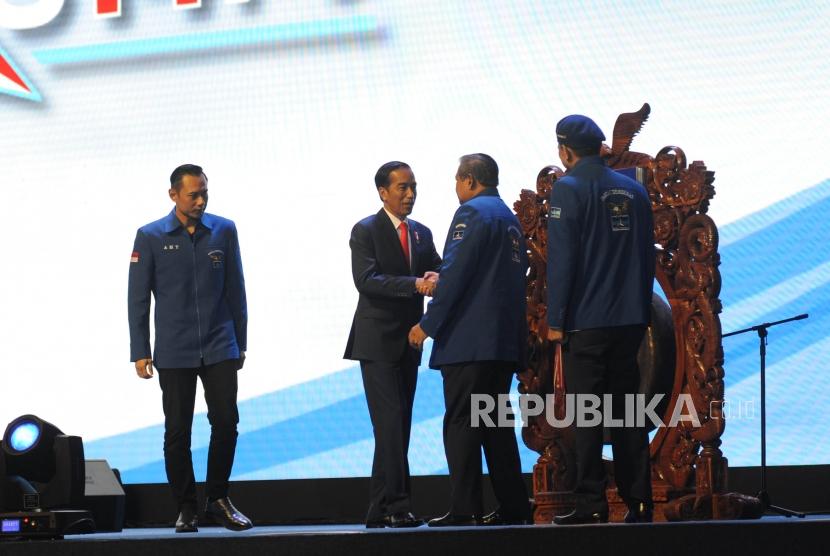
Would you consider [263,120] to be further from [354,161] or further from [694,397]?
[694,397]

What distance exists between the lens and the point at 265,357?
5078 millimetres

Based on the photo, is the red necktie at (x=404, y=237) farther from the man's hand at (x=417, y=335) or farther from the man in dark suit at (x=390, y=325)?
the man's hand at (x=417, y=335)

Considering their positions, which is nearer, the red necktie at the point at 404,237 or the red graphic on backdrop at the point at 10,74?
the red necktie at the point at 404,237

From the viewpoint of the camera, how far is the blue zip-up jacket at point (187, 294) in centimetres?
402

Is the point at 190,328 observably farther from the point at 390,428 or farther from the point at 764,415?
the point at 764,415

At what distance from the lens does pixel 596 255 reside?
3457 millimetres

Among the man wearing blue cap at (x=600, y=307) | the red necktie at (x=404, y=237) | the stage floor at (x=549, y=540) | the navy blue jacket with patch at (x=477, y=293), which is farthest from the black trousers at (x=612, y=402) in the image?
the red necktie at (x=404, y=237)

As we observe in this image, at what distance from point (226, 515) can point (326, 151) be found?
1.77 meters

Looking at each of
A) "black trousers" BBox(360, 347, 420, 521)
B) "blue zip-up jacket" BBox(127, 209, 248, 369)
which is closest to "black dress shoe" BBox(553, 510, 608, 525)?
"black trousers" BBox(360, 347, 420, 521)

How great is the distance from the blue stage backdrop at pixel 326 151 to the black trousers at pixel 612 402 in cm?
124

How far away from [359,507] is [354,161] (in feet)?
4.78

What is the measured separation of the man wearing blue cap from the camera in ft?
11.2

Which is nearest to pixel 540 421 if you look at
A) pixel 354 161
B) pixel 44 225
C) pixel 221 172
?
pixel 354 161
